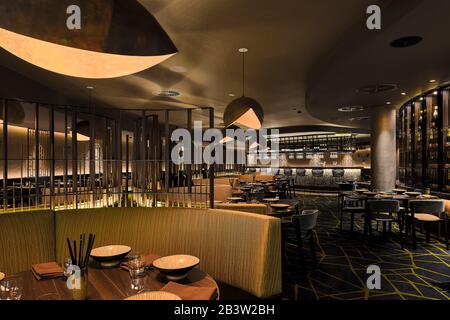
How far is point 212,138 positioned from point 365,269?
9.14 feet

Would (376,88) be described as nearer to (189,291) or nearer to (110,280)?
(189,291)

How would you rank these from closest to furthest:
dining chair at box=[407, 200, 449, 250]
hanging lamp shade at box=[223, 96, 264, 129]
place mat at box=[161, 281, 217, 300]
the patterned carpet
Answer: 1. place mat at box=[161, 281, 217, 300]
2. the patterned carpet
3. hanging lamp shade at box=[223, 96, 264, 129]
4. dining chair at box=[407, 200, 449, 250]

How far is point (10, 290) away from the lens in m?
1.51

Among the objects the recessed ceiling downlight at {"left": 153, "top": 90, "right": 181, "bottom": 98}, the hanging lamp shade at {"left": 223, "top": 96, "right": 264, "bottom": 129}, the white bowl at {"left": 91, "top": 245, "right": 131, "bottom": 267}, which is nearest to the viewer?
the white bowl at {"left": 91, "top": 245, "right": 131, "bottom": 267}

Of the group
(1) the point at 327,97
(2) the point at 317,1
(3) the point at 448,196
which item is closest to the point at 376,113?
(1) the point at 327,97

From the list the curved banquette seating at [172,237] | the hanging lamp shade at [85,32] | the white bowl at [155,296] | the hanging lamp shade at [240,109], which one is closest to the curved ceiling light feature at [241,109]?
the hanging lamp shade at [240,109]

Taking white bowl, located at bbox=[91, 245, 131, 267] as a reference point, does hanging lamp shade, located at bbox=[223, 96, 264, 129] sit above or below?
above

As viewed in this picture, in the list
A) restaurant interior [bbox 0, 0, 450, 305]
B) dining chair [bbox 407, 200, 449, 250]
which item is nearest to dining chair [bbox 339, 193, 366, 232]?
restaurant interior [bbox 0, 0, 450, 305]

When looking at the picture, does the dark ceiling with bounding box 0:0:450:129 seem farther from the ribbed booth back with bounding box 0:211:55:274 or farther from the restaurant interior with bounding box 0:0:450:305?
the ribbed booth back with bounding box 0:211:55:274

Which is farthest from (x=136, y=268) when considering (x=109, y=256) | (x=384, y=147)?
(x=384, y=147)

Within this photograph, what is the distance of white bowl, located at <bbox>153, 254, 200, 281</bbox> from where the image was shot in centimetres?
169

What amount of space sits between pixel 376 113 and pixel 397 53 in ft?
13.6

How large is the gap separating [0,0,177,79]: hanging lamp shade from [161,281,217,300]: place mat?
124cm
